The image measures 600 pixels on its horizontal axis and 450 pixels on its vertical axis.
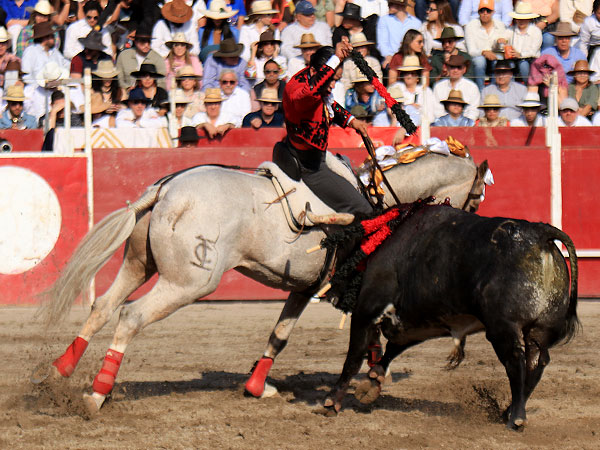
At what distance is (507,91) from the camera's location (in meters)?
10.5

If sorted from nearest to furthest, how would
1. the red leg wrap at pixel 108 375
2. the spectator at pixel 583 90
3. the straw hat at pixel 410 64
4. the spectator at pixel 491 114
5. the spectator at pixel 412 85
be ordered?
the red leg wrap at pixel 108 375
the spectator at pixel 412 85
the straw hat at pixel 410 64
the spectator at pixel 491 114
the spectator at pixel 583 90

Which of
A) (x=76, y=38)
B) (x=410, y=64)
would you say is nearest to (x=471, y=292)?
(x=410, y=64)

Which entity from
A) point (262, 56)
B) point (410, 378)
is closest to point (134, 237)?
point (410, 378)

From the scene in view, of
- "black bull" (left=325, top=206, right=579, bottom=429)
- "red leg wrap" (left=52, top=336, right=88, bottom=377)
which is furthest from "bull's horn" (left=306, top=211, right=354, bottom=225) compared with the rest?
"red leg wrap" (left=52, top=336, right=88, bottom=377)

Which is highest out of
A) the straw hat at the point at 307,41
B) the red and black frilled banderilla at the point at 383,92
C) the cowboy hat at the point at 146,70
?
the red and black frilled banderilla at the point at 383,92

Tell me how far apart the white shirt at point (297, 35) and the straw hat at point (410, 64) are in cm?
122

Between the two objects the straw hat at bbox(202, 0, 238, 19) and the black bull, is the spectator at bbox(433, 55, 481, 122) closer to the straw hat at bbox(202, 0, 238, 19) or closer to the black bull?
the straw hat at bbox(202, 0, 238, 19)

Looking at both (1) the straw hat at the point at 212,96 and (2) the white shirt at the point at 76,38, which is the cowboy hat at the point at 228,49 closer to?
(1) the straw hat at the point at 212,96

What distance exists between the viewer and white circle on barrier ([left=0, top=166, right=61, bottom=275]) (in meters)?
9.30

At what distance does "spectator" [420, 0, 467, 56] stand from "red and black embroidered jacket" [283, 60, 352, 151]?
5.81 meters

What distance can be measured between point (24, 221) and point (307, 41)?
143 inches

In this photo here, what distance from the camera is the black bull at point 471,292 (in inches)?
183

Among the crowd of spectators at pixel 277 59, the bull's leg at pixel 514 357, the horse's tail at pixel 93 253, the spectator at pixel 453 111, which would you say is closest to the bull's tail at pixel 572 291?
the bull's leg at pixel 514 357

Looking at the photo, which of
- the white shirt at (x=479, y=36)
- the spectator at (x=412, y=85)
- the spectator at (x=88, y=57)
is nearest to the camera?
the spectator at (x=412, y=85)
